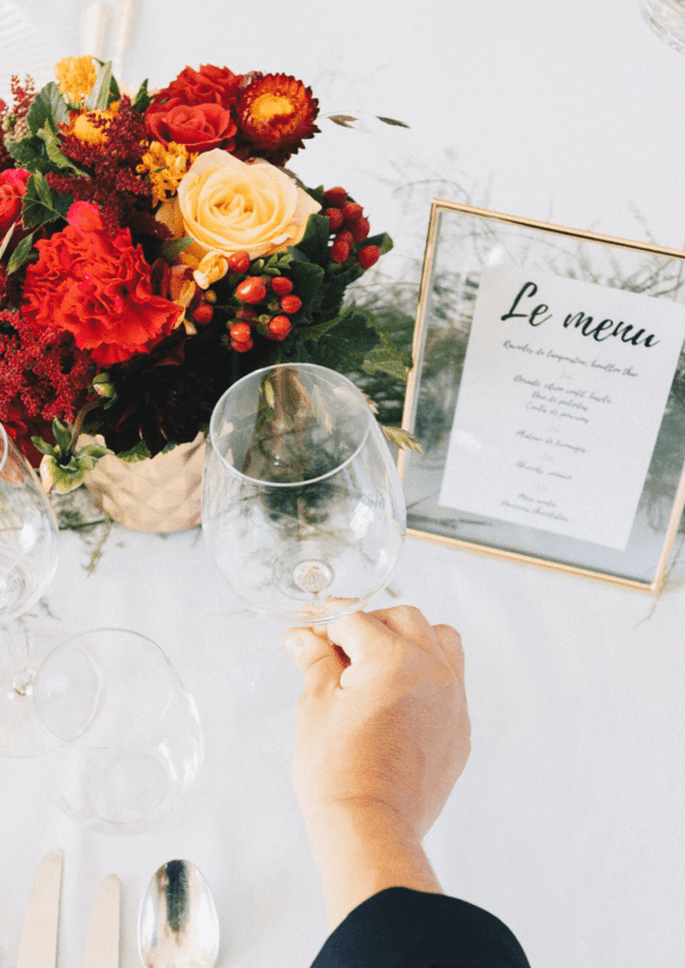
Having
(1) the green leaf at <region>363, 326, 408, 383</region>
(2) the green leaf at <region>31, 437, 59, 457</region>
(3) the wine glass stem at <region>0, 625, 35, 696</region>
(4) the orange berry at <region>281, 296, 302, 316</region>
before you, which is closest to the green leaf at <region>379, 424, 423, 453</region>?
(1) the green leaf at <region>363, 326, 408, 383</region>

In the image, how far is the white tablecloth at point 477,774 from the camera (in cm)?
62

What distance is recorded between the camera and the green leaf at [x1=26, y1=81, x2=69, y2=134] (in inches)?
25.3

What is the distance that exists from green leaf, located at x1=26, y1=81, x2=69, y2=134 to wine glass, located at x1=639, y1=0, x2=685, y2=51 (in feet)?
2.00

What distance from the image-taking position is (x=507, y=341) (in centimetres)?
72

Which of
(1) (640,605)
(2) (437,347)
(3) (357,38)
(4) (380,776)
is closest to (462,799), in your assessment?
(4) (380,776)

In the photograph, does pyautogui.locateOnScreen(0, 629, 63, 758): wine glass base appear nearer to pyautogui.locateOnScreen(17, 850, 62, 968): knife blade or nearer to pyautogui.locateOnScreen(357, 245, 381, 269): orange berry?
pyautogui.locateOnScreen(17, 850, 62, 968): knife blade

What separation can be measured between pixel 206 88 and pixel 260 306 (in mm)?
165

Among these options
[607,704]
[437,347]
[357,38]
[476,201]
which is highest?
[357,38]

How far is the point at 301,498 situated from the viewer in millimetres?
538

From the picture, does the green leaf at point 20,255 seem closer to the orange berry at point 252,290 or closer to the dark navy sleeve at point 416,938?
the orange berry at point 252,290

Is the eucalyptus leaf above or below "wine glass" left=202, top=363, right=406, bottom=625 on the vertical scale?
above

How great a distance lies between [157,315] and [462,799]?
1.39 ft

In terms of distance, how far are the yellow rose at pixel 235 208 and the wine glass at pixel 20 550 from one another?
19 cm

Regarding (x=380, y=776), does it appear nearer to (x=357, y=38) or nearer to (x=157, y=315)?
(x=157, y=315)
